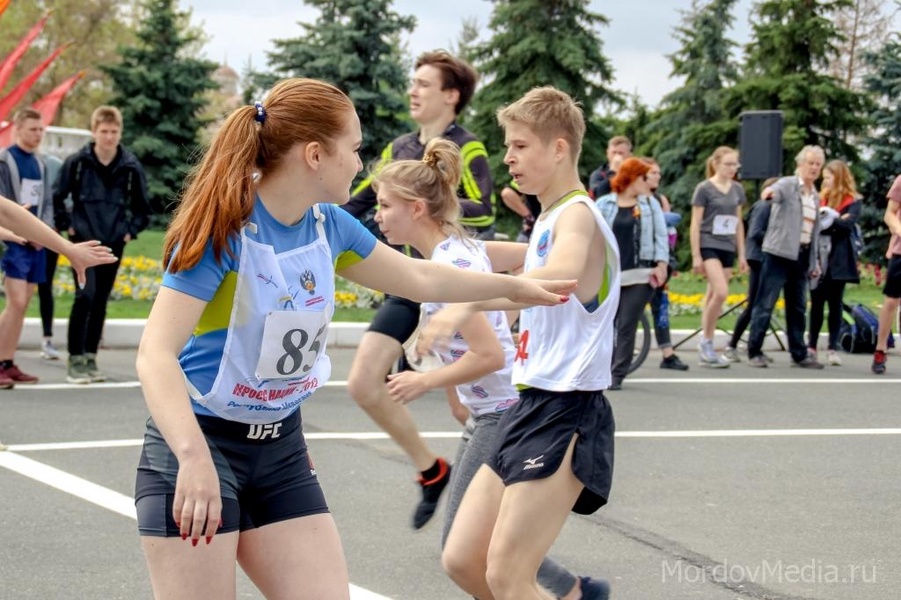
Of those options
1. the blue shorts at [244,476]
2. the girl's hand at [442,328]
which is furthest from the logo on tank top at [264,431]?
the girl's hand at [442,328]

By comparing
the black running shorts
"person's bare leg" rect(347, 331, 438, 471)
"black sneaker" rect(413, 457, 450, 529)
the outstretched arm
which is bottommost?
"black sneaker" rect(413, 457, 450, 529)

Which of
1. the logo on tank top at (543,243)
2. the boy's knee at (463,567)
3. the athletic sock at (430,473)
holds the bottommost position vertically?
the athletic sock at (430,473)

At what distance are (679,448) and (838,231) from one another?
19.4 feet

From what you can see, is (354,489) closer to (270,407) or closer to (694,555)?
(694,555)

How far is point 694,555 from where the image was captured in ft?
19.1

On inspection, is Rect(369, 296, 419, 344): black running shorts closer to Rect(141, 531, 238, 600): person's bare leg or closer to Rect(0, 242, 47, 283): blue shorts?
Rect(141, 531, 238, 600): person's bare leg

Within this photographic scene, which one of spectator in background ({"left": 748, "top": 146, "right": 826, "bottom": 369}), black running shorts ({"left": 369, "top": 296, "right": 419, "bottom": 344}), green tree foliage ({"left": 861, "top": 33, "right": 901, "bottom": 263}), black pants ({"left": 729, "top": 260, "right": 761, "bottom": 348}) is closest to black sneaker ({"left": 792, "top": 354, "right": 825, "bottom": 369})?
spectator in background ({"left": 748, "top": 146, "right": 826, "bottom": 369})

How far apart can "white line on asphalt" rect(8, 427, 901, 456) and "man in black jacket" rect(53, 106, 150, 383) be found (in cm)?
244

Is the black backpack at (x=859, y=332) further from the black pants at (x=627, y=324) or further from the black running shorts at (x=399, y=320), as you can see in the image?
the black running shorts at (x=399, y=320)

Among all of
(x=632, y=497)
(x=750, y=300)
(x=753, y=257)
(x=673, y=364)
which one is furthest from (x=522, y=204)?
(x=632, y=497)

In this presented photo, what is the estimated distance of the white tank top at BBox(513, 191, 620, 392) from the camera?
405 centimetres

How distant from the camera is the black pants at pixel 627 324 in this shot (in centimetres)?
1074

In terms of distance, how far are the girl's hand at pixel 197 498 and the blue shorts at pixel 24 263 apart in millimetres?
7973

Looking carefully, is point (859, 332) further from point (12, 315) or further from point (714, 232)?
point (12, 315)
